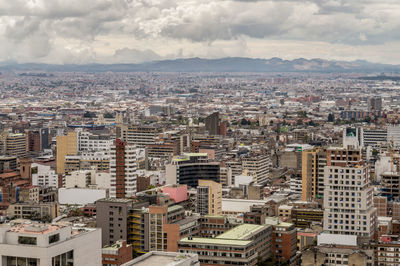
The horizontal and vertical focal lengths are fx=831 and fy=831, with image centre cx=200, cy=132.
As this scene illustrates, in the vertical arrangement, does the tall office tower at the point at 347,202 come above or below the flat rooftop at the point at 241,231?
above

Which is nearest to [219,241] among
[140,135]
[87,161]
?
[87,161]

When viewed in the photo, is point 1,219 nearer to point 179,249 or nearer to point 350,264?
point 179,249

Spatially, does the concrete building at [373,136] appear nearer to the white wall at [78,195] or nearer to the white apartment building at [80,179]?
the white apartment building at [80,179]

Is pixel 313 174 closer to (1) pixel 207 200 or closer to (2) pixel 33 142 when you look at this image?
(1) pixel 207 200

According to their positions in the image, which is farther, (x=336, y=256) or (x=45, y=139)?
(x=45, y=139)

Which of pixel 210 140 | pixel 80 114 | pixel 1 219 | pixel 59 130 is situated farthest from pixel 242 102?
pixel 1 219

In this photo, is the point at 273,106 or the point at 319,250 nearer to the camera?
the point at 319,250

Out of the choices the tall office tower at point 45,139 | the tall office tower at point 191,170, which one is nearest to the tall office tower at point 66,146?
the tall office tower at point 45,139
